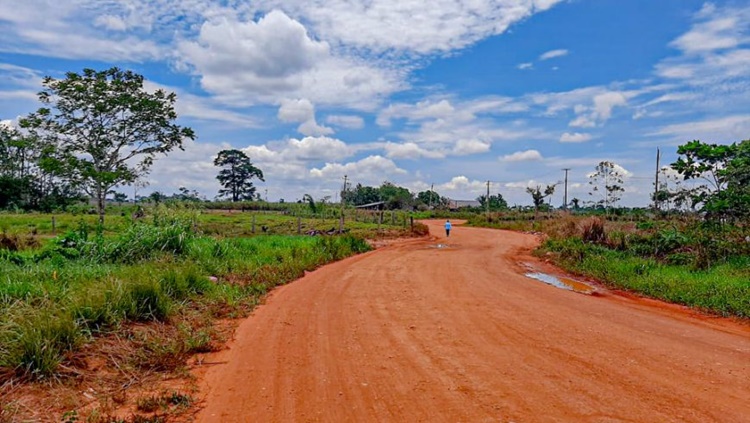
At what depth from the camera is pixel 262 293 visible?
32.1 feet

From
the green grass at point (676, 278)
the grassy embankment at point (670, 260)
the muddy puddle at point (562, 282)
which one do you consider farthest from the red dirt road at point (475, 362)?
the muddy puddle at point (562, 282)

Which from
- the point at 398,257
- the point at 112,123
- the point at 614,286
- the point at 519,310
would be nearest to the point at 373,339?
the point at 519,310

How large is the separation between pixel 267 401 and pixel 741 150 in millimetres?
14447

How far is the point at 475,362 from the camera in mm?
5508

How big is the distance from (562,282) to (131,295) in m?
10.4

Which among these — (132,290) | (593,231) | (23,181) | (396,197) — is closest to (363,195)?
(396,197)

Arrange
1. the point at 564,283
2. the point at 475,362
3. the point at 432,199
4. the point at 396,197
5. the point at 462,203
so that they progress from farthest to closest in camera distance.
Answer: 1. the point at 462,203
2. the point at 432,199
3. the point at 396,197
4. the point at 564,283
5. the point at 475,362

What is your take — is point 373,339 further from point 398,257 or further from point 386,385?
point 398,257

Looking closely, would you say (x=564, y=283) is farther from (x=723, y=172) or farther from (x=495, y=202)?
(x=495, y=202)

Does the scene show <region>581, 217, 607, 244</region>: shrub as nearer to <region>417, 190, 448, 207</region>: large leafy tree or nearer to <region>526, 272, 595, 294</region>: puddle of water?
<region>526, 272, 595, 294</region>: puddle of water

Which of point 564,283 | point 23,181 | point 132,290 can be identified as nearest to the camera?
point 132,290

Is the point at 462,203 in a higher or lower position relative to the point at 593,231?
higher

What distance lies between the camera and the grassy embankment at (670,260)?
952 cm

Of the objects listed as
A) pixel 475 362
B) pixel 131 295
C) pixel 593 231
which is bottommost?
pixel 475 362
